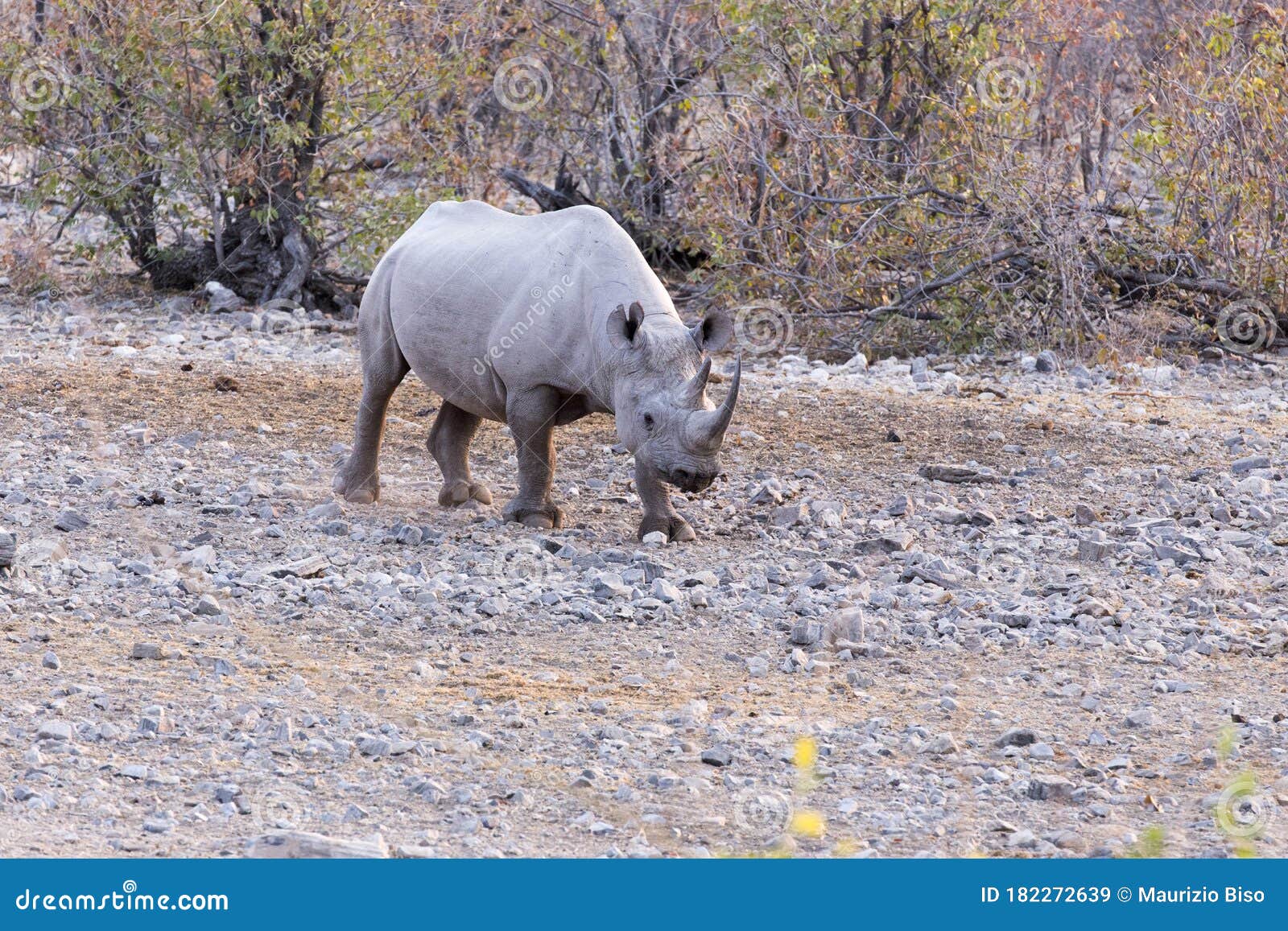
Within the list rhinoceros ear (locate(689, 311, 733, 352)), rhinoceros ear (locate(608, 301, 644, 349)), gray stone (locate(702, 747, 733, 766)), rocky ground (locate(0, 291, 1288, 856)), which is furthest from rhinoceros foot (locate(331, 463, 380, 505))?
gray stone (locate(702, 747, 733, 766))

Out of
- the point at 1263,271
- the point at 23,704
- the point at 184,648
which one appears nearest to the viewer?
the point at 23,704

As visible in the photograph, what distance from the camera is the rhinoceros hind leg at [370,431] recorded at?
28.5ft

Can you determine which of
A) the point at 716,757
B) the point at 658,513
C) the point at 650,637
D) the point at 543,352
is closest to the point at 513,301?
the point at 543,352

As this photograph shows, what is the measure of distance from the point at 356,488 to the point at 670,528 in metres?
1.74

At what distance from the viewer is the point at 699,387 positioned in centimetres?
741

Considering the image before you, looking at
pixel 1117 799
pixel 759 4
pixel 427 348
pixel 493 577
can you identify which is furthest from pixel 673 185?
pixel 1117 799

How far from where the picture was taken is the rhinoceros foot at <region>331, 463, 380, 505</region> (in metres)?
8.66

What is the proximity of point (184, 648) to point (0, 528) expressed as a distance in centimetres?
194

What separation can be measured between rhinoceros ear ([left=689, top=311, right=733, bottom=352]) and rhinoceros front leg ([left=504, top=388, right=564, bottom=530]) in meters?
0.74

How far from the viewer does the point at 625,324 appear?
7438mm

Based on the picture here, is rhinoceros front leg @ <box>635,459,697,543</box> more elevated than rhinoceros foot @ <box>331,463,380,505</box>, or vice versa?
rhinoceros front leg @ <box>635,459,697,543</box>

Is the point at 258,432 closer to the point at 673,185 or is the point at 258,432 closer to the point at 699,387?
the point at 699,387

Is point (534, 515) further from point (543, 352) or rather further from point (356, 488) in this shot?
point (356, 488)

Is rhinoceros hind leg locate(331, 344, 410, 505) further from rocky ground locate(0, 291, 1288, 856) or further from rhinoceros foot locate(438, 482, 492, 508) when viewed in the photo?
rhinoceros foot locate(438, 482, 492, 508)
